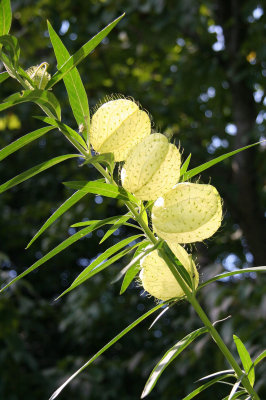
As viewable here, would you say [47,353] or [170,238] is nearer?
[170,238]

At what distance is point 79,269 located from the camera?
384 centimetres

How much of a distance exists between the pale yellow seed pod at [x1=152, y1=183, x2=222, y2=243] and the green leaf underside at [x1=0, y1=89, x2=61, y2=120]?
123 millimetres

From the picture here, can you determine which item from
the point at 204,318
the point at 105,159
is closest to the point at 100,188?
the point at 105,159

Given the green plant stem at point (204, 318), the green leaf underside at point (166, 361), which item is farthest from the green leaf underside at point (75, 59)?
the green leaf underside at point (166, 361)

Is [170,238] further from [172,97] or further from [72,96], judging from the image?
[172,97]

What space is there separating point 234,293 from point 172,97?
153 cm

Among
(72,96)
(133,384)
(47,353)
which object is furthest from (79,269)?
(72,96)

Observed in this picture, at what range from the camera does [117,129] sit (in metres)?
0.49

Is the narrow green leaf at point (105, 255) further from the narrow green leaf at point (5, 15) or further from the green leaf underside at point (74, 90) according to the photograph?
the narrow green leaf at point (5, 15)

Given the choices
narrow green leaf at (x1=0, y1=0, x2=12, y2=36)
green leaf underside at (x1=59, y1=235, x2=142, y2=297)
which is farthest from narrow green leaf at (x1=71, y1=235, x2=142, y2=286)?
narrow green leaf at (x1=0, y1=0, x2=12, y2=36)

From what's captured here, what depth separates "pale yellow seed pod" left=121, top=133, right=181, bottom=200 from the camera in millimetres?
466

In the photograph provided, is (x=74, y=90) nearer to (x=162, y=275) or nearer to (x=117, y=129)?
(x=117, y=129)

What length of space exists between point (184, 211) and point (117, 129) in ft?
0.31

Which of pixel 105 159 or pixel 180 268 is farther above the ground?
pixel 105 159
